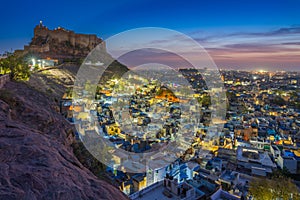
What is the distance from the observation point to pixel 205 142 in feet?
27.3

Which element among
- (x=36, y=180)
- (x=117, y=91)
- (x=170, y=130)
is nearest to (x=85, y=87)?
(x=117, y=91)

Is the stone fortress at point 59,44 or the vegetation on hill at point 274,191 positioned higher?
the stone fortress at point 59,44

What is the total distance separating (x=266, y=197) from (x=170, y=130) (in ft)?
17.5

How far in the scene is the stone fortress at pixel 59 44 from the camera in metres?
23.2

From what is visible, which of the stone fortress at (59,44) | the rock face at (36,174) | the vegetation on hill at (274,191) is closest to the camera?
the rock face at (36,174)

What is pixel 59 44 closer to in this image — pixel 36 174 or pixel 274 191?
pixel 274 191

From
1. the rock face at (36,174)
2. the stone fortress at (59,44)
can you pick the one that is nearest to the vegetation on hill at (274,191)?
the rock face at (36,174)

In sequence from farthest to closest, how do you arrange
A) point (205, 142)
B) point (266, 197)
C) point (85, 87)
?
1. point (85, 87)
2. point (205, 142)
3. point (266, 197)

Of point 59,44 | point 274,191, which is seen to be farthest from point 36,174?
point 59,44

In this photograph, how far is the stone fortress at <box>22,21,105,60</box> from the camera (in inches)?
912

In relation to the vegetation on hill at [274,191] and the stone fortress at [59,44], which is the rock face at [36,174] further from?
the stone fortress at [59,44]

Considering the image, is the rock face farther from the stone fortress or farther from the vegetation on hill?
the stone fortress

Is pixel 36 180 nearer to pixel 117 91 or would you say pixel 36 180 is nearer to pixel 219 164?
pixel 219 164

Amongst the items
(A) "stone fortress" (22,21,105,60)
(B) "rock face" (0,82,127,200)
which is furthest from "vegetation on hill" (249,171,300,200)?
(A) "stone fortress" (22,21,105,60)
